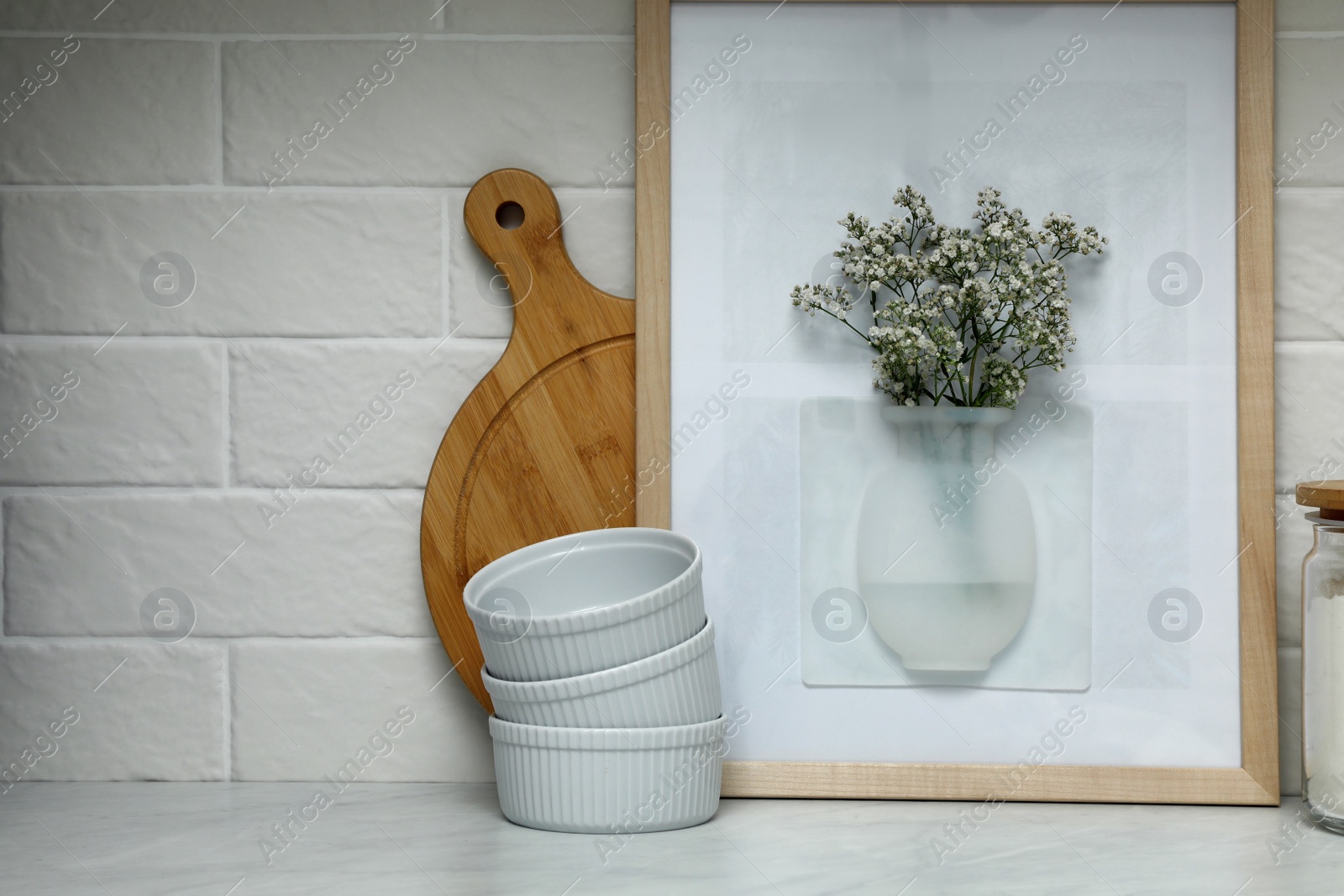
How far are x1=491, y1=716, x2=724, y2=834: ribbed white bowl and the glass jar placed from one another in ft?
1.40

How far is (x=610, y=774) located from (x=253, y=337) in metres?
0.48

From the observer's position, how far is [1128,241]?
81 cm

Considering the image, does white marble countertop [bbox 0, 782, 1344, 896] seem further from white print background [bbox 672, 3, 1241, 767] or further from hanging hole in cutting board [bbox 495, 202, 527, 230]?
hanging hole in cutting board [bbox 495, 202, 527, 230]

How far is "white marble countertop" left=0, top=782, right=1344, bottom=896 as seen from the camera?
0.62 m

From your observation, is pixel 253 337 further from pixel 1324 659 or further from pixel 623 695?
pixel 1324 659

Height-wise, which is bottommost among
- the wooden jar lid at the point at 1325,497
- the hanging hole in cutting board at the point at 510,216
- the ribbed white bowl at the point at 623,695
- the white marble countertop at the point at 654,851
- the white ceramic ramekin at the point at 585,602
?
the white marble countertop at the point at 654,851

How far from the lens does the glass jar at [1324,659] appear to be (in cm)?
71

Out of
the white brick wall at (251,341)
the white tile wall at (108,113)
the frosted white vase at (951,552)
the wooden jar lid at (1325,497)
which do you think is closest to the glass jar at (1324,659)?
the wooden jar lid at (1325,497)

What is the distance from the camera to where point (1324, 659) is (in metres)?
0.72

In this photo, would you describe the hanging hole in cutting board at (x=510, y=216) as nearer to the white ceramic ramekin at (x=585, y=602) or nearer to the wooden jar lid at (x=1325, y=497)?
the white ceramic ramekin at (x=585, y=602)

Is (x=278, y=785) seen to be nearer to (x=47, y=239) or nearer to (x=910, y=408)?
(x=47, y=239)

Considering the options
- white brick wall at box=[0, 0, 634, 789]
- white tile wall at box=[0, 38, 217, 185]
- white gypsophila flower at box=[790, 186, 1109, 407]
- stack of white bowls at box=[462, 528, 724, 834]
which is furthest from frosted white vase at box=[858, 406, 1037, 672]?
white tile wall at box=[0, 38, 217, 185]

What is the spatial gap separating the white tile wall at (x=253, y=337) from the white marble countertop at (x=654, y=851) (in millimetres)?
88

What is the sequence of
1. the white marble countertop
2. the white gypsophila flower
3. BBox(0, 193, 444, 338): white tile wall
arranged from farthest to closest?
1. BBox(0, 193, 444, 338): white tile wall
2. the white gypsophila flower
3. the white marble countertop
